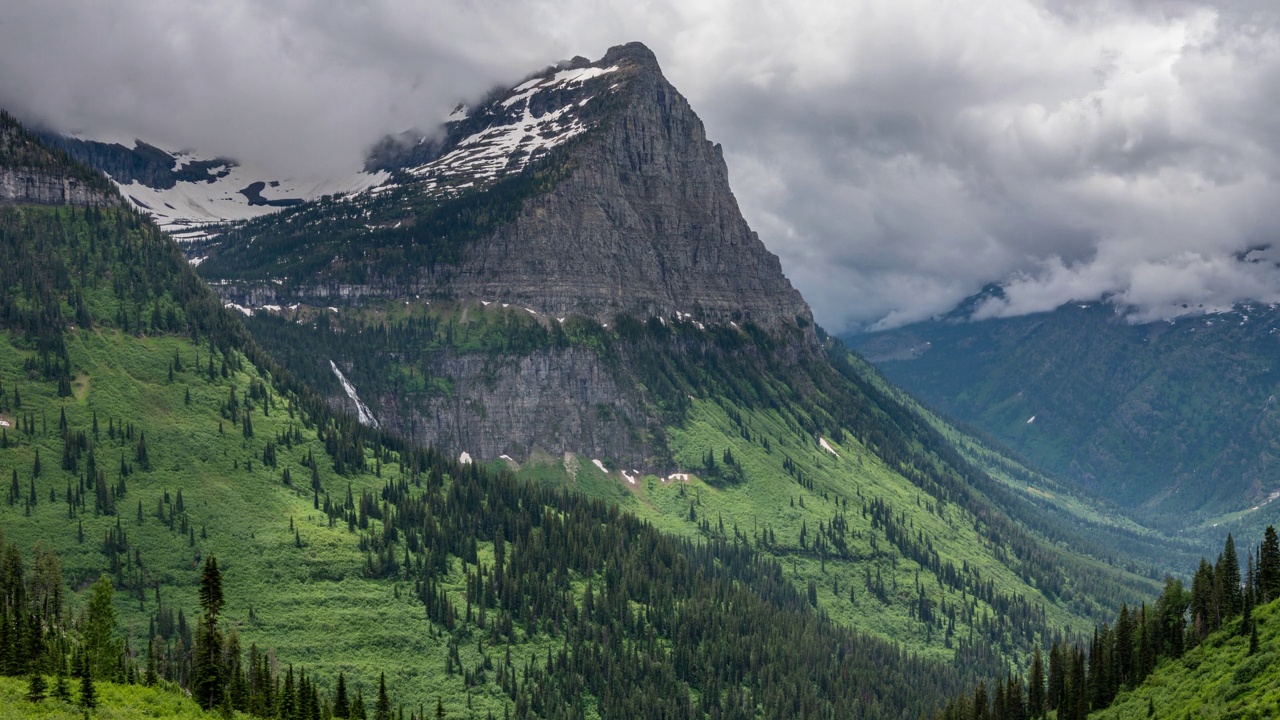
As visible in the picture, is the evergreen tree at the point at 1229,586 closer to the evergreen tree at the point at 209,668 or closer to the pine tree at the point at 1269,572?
the pine tree at the point at 1269,572

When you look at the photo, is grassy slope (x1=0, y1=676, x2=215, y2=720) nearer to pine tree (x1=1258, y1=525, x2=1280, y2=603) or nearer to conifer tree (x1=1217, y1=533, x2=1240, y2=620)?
conifer tree (x1=1217, y1=533, x2=1240, y2=620)

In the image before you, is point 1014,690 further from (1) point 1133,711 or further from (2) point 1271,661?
(2) point 1271,661

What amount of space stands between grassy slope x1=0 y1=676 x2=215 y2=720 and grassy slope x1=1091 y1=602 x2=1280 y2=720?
4156 inches

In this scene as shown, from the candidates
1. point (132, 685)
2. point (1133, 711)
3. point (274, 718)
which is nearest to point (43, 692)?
point (132, 685)

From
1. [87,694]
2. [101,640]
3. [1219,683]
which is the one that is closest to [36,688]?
[87,694]

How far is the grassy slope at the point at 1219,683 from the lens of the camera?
117 metres

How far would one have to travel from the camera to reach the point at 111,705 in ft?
389

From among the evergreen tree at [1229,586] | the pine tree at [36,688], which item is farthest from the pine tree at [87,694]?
the evergreen tree at [1229,586]

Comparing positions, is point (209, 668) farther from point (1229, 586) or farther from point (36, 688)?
point (1229, 586)

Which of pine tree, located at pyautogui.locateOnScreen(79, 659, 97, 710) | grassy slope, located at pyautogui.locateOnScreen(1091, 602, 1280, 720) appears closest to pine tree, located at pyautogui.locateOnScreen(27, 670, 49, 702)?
pine tree, located at pyautogui.locateOnScreen(79, 659, 97, 710)

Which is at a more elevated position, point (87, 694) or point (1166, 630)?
point (1166, 630)

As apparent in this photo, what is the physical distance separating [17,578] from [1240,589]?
559 feet

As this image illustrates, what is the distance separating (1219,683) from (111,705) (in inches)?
4583

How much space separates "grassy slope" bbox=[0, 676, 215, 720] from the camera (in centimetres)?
10717
